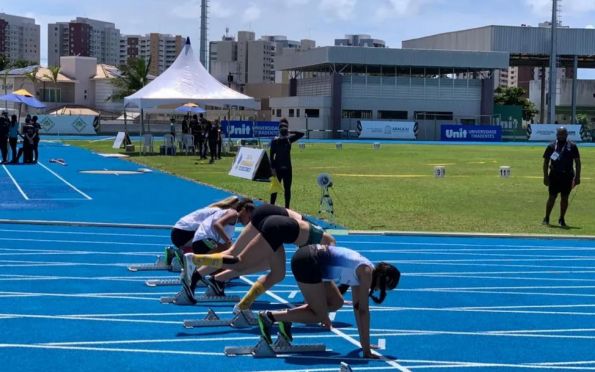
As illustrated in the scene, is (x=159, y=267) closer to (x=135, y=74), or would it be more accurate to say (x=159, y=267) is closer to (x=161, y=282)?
(x=161, y=282)

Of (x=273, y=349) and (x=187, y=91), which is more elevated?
(x=187, y=91)

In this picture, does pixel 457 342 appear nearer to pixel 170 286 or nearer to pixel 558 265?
pixel 170 286

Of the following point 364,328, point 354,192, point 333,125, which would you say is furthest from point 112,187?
point 333,125

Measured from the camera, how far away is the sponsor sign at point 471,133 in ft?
246

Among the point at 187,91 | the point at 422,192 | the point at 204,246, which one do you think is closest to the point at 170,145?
the point at 187,91

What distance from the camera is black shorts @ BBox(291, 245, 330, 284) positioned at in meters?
8.14

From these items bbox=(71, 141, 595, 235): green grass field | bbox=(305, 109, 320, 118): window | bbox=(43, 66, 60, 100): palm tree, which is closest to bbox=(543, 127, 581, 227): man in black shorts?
bbox=(71, 141, 595, 235): green grass field

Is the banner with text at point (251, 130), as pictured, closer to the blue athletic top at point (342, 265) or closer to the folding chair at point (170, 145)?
the folding chair at point (170, 145)

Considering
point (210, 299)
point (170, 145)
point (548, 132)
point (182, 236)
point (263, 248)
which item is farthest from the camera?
point (548, 132)

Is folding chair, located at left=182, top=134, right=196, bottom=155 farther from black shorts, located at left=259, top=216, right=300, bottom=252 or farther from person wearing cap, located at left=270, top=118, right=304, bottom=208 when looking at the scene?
black shorts, located at left=259, top=216, right=300, bottom=252

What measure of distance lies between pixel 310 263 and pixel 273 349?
85 cm

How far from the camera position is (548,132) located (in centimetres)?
7512

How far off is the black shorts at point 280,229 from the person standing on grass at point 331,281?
1.99ft

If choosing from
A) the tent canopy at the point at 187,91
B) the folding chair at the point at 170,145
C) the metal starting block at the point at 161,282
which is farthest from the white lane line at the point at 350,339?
the folding chair at the point at 170,145
